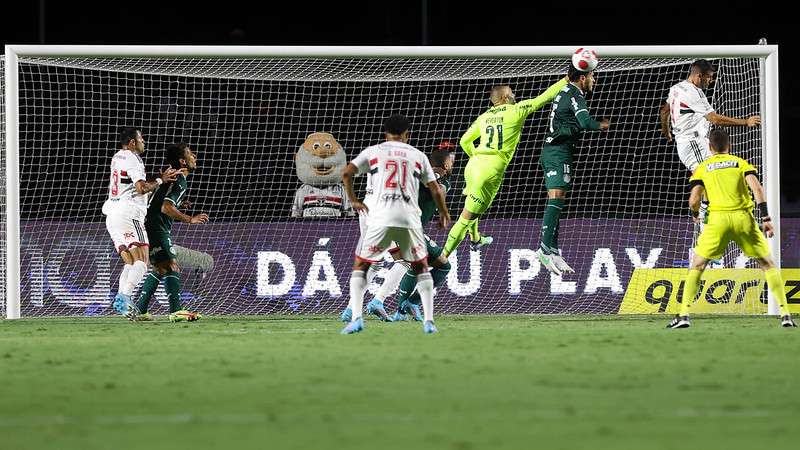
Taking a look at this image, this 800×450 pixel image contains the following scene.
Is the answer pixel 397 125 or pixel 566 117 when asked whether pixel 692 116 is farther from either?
pixel 397 125

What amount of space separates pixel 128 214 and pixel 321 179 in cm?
310

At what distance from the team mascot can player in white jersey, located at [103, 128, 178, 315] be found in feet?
8.29

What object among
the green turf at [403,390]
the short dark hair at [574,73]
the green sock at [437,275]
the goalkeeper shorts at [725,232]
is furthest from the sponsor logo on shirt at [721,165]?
the green sock at [437,275]

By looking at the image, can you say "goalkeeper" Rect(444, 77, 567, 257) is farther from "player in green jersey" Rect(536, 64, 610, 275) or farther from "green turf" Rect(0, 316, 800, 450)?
"green turf" Rect(0, 316, 800, 450)

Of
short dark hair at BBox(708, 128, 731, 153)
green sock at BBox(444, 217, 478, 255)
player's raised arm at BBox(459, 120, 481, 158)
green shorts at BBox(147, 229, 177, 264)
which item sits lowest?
green shorts at BBox(147, 229, 177, 264)

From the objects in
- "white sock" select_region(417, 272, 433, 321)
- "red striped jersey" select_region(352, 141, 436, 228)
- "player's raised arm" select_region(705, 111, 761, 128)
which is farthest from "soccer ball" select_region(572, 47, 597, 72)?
"white sock" select_region(417, 272, 433, 321)

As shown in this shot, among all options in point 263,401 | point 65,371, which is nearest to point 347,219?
point 65,371

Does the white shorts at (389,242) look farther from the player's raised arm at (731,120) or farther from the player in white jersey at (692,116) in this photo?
the player in white jersey at (692,116)

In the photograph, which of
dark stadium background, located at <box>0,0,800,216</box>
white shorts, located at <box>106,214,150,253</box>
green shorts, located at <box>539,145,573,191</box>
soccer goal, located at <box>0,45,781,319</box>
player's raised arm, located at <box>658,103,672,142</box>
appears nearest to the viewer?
white shorts, located at <box>106,214,150,253</box>

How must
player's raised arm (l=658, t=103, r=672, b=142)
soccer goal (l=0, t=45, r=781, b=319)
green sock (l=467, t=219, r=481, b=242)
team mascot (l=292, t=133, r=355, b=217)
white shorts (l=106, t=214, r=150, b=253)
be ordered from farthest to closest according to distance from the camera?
team mascot (l=292, t=133, r=355, b=217), player's raised arm (l=658, t=103, r=672, b=142), soccer goal (l=0, t=45, r=781, b=319), green sock (l=467, t=219, r=481, b=242), white shorts (l=106, t=214, r=150, b=253)

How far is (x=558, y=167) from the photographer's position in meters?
14.1

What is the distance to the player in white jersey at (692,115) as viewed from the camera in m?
14.4

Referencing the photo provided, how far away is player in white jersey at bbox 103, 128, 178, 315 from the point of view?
1367 centimetres
